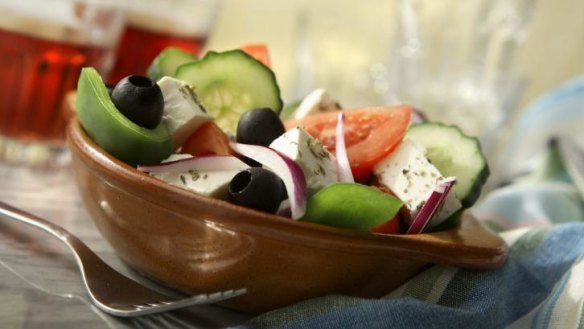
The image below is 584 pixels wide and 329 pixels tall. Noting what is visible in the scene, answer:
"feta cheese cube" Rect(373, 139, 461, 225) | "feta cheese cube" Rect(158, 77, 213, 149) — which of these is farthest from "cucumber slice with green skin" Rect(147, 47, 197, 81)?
"feta cheese cube" Rect(373, 139, 461, 225)

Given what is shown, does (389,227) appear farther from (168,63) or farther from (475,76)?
(475,76)

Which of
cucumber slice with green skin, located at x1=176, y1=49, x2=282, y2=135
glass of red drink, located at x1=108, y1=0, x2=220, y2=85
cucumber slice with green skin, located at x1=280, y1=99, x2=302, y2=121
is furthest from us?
glass of red drink, located at x1=108, y1=0, x2=220, y2=85

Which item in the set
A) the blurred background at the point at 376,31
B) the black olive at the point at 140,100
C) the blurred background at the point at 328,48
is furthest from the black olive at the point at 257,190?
the blurred background at the point at 376,31

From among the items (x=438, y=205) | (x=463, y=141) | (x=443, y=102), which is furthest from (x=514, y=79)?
(x=438, y=205)

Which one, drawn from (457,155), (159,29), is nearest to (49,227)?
(457,155)

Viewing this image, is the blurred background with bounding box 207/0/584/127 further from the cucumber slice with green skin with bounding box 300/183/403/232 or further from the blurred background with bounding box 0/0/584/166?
the cucumber slice with green skin with bounding box 300/183/403/232

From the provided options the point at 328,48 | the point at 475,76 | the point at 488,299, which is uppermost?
the point at 488,299
